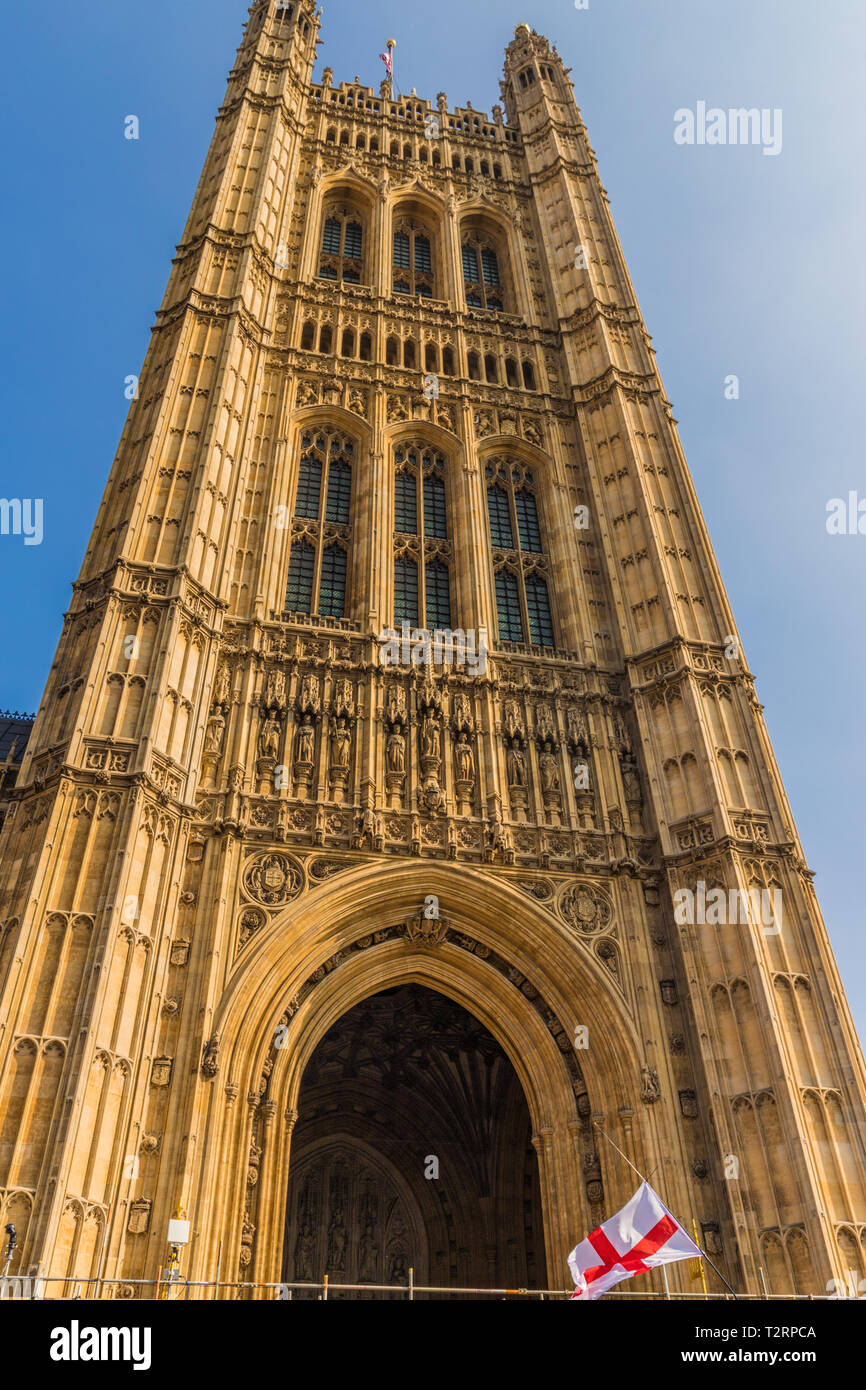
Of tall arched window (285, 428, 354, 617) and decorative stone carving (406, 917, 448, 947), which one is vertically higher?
tall arched window (285, 428, 354, 617)

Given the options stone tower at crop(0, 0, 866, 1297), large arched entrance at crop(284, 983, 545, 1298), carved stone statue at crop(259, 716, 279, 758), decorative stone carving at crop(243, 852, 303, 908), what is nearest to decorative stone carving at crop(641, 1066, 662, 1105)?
stone tower at crop(0, 0, 866, 1297)

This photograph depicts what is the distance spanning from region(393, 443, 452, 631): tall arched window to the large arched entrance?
26.1ft

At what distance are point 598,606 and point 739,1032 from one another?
10014 millimetres

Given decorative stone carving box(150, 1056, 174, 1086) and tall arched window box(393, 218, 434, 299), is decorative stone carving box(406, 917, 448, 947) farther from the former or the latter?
tall arched window box(393, 218, 434, 299)

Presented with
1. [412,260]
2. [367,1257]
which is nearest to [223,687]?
[367,1257]

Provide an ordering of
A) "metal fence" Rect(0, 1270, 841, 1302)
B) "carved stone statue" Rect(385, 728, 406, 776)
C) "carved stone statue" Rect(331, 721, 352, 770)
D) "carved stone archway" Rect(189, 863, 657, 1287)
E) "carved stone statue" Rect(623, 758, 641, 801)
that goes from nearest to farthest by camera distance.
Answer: "metal fence" Rect(0, 1270, 841, 1302)
"carved stone archway" Rect(189, 863, 657, 1287)
"carved stone statue" Rect(331, 721, 352, 770)
"carved stone statue" Rect(385, 728, 406, 776)
"carved stone statue" Rect(623, 758, 641, 801)

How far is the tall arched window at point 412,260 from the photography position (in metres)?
32.4

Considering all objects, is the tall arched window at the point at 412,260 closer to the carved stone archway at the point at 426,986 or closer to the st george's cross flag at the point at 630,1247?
the carved stone archway at the point at 426,986

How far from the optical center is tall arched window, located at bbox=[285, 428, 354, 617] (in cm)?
2308

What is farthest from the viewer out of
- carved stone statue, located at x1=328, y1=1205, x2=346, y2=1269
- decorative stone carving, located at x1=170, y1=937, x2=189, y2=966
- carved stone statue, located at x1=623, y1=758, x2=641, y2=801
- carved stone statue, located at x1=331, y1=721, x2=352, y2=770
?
carved stone statue, located at x1=328, y1=1205, x2=346, y2=1269

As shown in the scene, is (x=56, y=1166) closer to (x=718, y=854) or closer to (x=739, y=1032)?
(x=739, y=1032)

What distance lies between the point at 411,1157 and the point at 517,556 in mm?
13462
